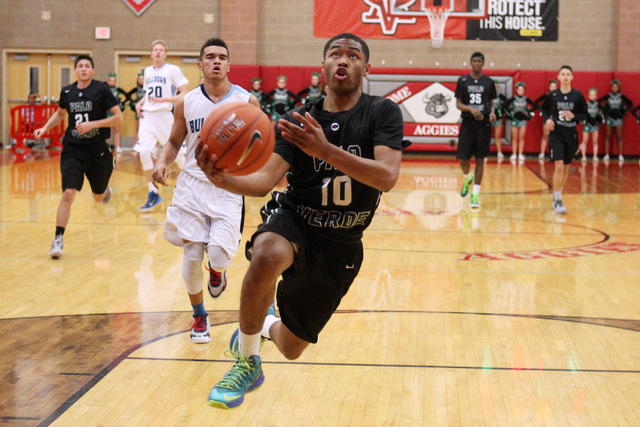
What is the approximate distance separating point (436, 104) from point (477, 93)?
29.1ft

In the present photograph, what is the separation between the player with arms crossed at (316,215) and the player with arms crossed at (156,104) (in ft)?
22.7

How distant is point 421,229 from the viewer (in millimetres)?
9758

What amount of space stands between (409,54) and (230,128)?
1806 cm

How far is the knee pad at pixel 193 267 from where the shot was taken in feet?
16.8

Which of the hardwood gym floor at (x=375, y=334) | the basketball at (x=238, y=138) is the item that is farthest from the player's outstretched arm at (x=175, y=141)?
the basketball at (x=238, y=138)

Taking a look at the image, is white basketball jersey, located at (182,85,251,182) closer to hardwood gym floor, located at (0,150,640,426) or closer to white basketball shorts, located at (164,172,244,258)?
white basketball shorts, located at (164,172,244,258)

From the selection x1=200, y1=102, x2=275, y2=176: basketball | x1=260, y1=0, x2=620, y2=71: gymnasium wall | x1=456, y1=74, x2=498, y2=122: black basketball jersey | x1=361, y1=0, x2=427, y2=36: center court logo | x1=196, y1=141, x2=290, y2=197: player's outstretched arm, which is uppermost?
x1=361, y1=0, x2=427, y2=36: center court logo

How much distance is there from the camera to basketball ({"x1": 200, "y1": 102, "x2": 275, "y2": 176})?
10.5 ft

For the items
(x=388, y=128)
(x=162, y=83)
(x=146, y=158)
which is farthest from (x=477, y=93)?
(x=388, y=128)

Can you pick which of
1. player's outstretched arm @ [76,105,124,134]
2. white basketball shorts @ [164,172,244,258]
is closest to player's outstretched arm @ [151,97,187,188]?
white basketball shorts @ [164,172,244,258]

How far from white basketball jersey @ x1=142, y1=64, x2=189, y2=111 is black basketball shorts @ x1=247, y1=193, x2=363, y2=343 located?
23.3 ft

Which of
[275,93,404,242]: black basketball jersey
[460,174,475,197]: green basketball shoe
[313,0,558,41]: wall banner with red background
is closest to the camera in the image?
[275,93,404,242]: black basketball jersey

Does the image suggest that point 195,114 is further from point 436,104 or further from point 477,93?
point 436,104

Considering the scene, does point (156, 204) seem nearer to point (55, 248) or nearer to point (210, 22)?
point (55, 248)
